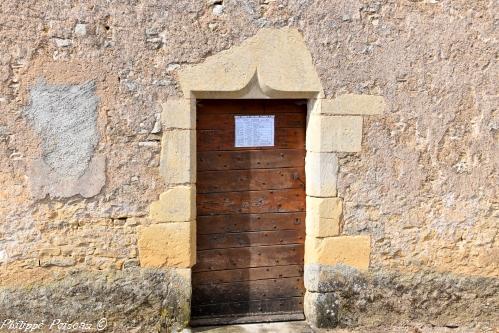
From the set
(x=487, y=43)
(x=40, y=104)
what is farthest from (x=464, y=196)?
(x=40, y=104)

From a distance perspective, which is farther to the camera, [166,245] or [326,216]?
[326,216]

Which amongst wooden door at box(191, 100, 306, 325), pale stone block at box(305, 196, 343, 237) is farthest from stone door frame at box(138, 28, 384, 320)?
wooden door at box(191, 100, 306, 325)

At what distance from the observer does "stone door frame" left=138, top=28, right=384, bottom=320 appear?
149 inches

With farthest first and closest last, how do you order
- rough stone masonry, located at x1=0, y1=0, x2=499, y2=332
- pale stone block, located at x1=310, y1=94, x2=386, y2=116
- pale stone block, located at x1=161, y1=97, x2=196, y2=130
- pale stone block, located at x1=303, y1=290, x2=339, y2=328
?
pale stone block, located at x1=303, y1=290, x2=339, y2=328, pale stone block, located at x1=310, y1=94, x2=386, y2=116, pale stone block, located at x1=161, y1=97, x2=196, y2=130, rough stone masonry, located at x1=0, y1=0, x2=499, y2=332

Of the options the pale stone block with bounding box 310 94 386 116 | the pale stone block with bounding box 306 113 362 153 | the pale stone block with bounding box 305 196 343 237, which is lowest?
the pale stone block with bounding box 305 196 343 237

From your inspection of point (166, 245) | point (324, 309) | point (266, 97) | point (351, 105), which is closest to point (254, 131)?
point (266, 97)

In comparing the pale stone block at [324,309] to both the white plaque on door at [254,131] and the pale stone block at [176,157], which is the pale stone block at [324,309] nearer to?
the white plaque on door at [254,131]

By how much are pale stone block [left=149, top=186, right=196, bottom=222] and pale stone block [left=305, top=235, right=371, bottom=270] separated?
3.27 ft

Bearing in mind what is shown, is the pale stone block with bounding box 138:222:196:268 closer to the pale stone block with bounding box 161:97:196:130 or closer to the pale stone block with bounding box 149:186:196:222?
the pale stone block with bounding box 149:186:196:222

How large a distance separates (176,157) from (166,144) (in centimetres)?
12

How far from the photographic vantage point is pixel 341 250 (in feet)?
13.3

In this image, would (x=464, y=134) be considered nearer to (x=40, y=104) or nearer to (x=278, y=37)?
(x=278, y=37)

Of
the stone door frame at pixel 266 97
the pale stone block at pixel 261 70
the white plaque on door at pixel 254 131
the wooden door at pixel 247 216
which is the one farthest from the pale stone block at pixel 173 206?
the pale stone block at pixel 261 70

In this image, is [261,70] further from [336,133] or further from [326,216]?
[326,216]
